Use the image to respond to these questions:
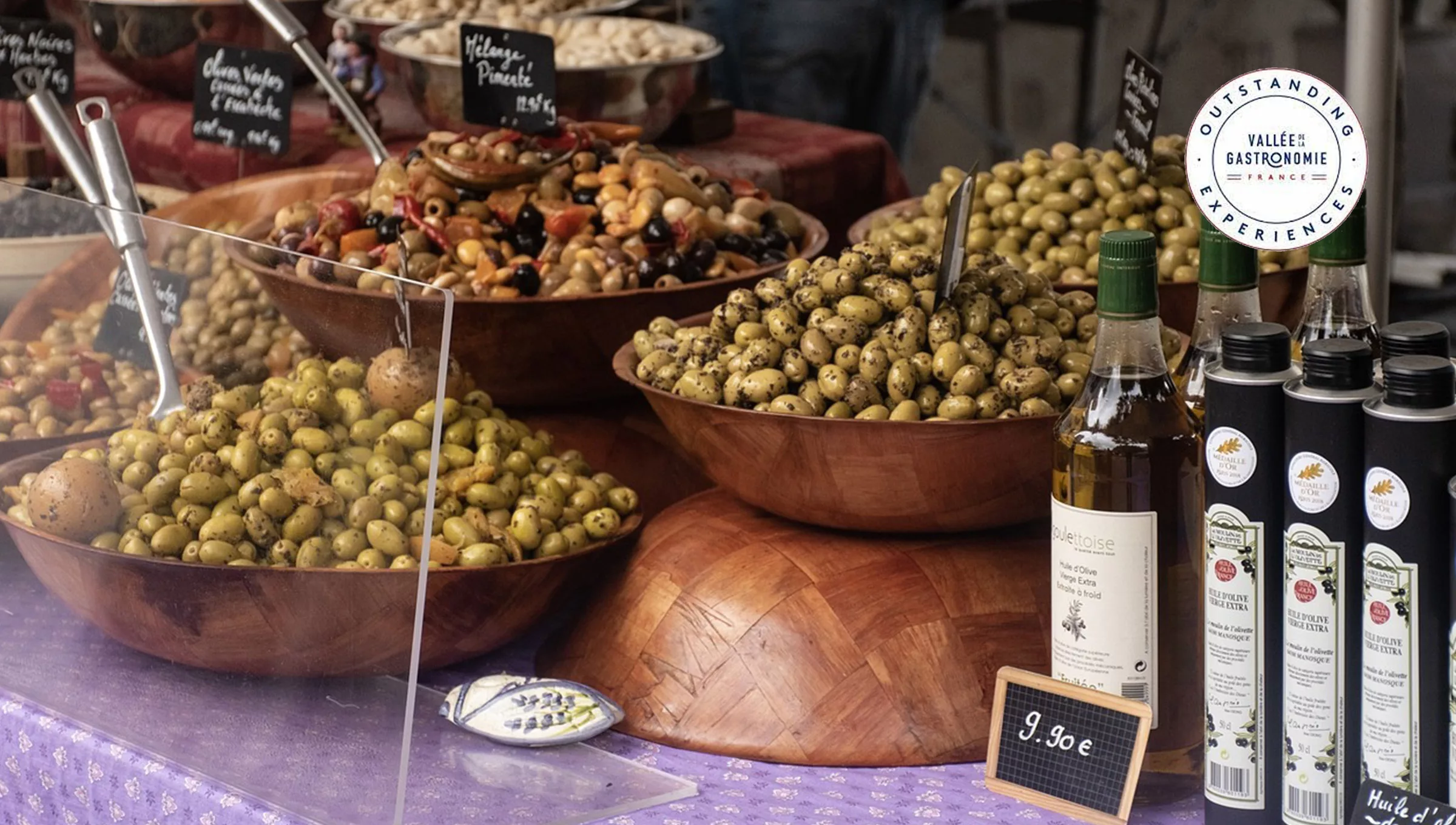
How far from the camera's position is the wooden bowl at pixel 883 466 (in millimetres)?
1141

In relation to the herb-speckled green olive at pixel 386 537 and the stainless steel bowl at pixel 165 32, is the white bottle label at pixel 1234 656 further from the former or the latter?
the stainless steel bowl at pixel 165 32

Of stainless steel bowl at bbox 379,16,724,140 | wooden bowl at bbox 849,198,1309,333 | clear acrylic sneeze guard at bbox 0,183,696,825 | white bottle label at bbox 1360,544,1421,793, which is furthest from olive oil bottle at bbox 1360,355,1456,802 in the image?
stainless steel bowl at bbox 379,16,724,140

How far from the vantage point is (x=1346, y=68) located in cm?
115

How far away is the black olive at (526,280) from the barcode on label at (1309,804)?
2.90ft

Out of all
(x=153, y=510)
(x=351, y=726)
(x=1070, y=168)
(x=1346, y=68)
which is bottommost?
(x=351, y=726)

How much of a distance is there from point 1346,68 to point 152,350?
0.87 m

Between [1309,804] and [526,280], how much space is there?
0.90m

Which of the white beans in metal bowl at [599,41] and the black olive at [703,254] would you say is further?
the white beans in metal bowl at [599,41]

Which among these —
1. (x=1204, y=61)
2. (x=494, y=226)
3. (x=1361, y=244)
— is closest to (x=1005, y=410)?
(x=1361, y=244)

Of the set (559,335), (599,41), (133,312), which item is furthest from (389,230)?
(599,41)

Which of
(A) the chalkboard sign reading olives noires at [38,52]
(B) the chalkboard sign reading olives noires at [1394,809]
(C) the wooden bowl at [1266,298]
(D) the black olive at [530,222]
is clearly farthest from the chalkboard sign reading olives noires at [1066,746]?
(A) the chalkboard sign reading olives noires at [38,52]

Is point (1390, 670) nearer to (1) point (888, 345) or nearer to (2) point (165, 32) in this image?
(1) point (888, 345)

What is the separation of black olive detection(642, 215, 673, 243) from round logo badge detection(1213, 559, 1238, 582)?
2.85ft

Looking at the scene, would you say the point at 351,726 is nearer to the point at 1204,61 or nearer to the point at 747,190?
the point at 747,190
